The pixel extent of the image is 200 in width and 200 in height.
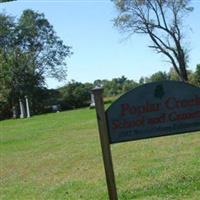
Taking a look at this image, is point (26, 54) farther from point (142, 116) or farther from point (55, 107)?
point (142, 116)

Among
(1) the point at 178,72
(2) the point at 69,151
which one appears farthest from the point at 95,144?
(1) the point at 178,72

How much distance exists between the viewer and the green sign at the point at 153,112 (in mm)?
5574

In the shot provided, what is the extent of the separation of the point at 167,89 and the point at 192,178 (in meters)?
2.86

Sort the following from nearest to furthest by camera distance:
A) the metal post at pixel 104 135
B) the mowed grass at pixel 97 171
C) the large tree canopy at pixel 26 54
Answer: the metal post at pixel 104 135 → the mowed grass at pixel 97 171 → the large tree canopy at pixel 26 54

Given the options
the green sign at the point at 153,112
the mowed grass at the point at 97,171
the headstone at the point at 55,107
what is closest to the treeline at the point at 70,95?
the headstone at the point at 55,107

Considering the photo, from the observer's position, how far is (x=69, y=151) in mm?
14336

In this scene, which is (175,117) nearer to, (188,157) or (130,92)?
(130,92)

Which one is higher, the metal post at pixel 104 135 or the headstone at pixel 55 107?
the headstone at pixel 55 107

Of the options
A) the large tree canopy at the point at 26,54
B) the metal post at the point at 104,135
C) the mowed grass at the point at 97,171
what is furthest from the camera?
the large tree canopy at the point at 26,54

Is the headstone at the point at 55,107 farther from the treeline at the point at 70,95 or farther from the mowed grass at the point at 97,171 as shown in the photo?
the mowed grass at the point at 97,171

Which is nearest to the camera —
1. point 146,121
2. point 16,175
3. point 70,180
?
point 146,121

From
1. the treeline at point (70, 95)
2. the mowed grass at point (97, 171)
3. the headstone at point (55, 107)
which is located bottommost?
the mowed grass at point (97, 171)

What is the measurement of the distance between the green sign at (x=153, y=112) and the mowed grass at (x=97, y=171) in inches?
67.0

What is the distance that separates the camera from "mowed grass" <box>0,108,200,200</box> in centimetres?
792
